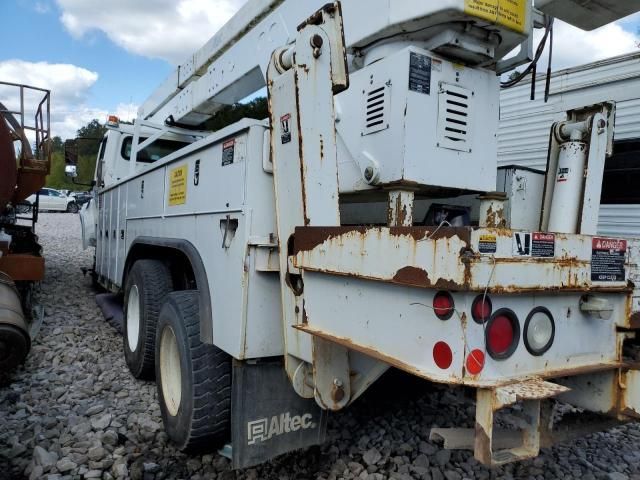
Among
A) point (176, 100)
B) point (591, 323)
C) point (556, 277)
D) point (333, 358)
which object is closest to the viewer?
point (556, 277)

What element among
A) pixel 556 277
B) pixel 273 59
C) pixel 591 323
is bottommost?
pixel 591 323

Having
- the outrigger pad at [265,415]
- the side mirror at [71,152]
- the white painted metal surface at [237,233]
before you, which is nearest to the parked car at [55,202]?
the side mirror at [71,152]

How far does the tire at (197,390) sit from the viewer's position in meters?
2.53

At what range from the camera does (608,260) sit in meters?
1.85

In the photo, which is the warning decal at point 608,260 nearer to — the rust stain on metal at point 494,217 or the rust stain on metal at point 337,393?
the rust stain on metal at point 494,217

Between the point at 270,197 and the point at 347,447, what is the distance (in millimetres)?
1606

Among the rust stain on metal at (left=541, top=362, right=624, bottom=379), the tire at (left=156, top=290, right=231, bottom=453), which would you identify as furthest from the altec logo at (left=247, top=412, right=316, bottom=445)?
the rust stain on metal at (left=541, top=362, right=624, bottom=379)

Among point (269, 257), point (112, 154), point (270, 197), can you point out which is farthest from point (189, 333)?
point (112, 154)

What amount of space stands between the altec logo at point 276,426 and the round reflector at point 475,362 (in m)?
1.18

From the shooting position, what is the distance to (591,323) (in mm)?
1874

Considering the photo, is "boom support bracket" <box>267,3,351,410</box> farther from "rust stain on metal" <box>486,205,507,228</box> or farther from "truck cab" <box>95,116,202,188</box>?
"truck cab" <box>95,116,202,188</box>

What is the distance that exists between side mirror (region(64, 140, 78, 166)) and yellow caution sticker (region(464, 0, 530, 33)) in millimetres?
5886

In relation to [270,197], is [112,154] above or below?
above

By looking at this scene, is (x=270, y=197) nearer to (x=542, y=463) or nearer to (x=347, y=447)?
(x=347, y=447)
